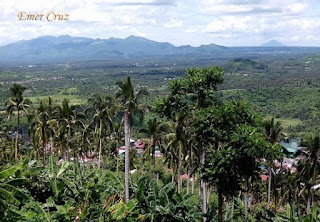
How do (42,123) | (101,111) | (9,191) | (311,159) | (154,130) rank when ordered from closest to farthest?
1. (9,191)
2. (311,159)
3. (154,130)
4. (42,123)
5. (101,111)

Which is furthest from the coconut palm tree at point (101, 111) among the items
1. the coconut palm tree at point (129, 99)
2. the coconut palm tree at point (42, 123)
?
the coconut palm tree at point (129, 99)

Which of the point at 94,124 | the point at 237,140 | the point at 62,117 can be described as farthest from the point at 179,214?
the point at 94,124

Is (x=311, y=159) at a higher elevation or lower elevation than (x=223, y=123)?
lower

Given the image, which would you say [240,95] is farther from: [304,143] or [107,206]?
[107,206]

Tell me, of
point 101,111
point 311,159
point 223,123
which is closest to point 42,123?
point 101,111

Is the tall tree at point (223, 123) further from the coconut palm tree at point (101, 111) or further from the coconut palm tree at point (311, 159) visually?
the coconut palm tree at point (101, 111)

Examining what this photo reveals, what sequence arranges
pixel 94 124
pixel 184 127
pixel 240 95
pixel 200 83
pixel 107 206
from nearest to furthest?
pixel 107 206 → pixel 200 83 → pixel 184 127 → pixel 94 124 → pixel 240 95

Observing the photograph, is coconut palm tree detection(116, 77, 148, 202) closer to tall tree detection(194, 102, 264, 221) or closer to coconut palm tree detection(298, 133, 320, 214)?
tall tree detection(194, 102, 264, 221)

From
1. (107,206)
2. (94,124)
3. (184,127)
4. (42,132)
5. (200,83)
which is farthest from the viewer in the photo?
(94,124)

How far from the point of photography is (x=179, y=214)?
17.0m

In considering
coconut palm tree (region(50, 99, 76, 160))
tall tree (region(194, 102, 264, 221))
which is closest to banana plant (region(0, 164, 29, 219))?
tall tree (region(194, 102, 264, 221))

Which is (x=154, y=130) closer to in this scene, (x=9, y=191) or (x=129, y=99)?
(x=129, y=99)

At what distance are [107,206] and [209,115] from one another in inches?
244

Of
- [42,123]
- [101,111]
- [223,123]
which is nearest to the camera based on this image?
[223,123]
